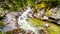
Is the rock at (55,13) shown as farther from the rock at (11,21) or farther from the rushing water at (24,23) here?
the rock at (11,21)

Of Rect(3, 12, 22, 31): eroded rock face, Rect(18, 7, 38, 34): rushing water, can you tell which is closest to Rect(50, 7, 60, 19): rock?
Rect(18, 7, 38, 34): rushing water

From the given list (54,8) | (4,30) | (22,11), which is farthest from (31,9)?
(4,30)

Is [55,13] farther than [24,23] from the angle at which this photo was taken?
Yes

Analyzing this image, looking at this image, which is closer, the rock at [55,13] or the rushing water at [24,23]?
the rushing water at [24,23]

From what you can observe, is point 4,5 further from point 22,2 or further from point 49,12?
point 49,12

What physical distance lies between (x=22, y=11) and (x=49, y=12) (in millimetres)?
Answer: 938

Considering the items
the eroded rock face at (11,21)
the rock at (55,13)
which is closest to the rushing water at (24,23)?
the eroded rock face at (11,21)

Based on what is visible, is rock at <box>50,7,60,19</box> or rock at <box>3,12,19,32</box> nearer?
rock at <box>3,12,19,32</box>

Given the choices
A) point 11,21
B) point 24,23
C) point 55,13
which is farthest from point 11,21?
point 55,13

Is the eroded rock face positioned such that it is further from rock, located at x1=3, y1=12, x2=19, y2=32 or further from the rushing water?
the rushing water

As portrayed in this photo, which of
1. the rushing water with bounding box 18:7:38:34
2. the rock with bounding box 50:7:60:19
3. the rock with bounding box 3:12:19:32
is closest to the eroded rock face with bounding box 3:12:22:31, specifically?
the rock with bounding box 3:12:19:32

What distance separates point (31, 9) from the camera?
599 cm

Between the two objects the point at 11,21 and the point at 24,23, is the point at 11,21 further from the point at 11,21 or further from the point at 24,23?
the point at 24,23

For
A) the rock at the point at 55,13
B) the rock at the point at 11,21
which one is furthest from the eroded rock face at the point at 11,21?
the rock at the point at 55,13
